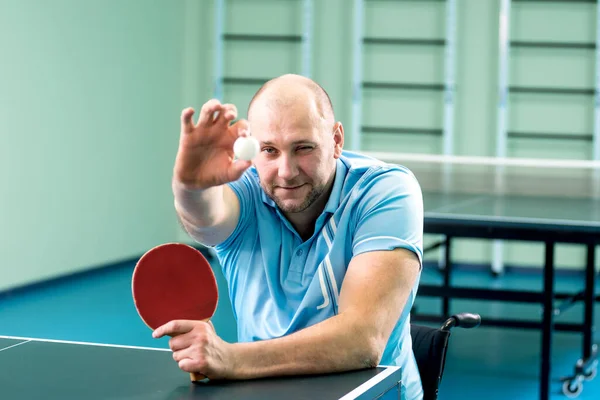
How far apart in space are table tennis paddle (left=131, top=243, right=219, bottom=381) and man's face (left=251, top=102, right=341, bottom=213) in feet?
1.36

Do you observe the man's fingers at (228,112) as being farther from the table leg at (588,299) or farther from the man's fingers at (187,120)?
the table leg at (588,299)

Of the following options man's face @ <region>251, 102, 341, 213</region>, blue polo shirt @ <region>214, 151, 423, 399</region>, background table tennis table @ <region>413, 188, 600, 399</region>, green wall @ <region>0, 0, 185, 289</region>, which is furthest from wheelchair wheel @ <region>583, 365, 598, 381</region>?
green wall @ <region>0, 0, 185, 289</region>

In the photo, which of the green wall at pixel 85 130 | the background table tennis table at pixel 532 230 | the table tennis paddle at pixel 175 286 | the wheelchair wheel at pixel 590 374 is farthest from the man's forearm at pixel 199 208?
the green wall at pixel 85 130

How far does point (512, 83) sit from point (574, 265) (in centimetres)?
162

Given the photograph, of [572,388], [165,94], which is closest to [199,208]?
[572,388]

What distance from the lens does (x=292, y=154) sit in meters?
2.00

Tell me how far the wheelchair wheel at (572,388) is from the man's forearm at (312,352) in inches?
108

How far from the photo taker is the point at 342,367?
1.67 metres

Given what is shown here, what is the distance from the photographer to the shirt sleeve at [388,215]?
6.28 ft

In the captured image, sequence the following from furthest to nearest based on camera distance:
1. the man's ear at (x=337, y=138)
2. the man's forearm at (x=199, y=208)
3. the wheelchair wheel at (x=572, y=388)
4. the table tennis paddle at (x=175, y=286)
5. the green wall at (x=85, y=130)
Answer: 1. the green wall at (x=85, y=130)
2. the wheelchair wheel at (x=572, y=388)
3. the man's ear at (x=337, y=138)
4. the man's forearm at (x=199, y=208)
5. the table tennis paddle at (x=175, y=286)

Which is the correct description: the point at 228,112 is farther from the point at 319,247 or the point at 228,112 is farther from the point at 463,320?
the point at 463,320

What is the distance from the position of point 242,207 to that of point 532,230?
2.12 meters

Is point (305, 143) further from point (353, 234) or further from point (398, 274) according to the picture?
point (398, 274)

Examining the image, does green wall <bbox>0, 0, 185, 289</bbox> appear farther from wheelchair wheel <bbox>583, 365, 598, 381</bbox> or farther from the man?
the man
